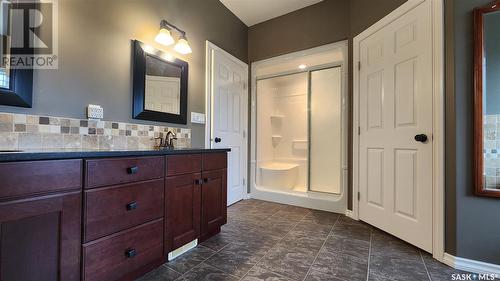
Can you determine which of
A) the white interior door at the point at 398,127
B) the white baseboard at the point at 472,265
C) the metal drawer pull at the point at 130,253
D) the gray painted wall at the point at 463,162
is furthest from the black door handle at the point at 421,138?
the metal drawer pull at the point at 130,253

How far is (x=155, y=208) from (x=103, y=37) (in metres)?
1.31

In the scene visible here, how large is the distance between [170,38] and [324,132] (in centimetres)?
243

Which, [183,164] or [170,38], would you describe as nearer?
[183,164]

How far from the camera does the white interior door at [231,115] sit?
2.73m

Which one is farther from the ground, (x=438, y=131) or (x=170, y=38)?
(x=170, y=38)

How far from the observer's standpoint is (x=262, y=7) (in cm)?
293

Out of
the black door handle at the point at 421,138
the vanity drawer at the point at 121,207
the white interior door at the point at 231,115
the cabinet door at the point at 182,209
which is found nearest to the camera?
the vanity drawer at the point at 121,207

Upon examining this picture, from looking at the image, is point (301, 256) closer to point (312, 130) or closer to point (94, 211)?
point (94, 211)

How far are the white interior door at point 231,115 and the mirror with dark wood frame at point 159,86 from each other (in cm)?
51

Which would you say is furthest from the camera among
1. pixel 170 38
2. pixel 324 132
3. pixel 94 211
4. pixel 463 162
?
pixel 324 132

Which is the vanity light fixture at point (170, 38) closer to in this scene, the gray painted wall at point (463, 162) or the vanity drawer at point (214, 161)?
the vanity drawer at point (214, 161)

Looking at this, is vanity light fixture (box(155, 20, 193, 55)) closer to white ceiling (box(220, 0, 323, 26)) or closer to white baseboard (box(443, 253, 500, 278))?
white ceiling (box(220, 0, 323, 26))

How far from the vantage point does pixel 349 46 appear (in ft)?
8.48

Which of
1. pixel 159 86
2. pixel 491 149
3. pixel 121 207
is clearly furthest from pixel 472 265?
pixel 159 86
